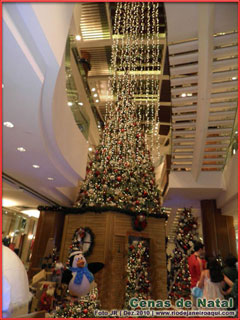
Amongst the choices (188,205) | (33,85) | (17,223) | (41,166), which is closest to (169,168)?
(188,205)

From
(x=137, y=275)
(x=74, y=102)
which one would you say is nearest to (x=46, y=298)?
(x=137, y=275)

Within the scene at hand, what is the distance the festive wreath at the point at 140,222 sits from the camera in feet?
24.7

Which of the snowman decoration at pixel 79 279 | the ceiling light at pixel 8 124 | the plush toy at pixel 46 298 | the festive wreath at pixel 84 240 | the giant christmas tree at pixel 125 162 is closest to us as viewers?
the ceiling light at pixel 8 124

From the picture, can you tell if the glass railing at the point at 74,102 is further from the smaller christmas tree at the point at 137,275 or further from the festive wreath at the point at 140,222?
the smaller christmas tree at the point at 137,275

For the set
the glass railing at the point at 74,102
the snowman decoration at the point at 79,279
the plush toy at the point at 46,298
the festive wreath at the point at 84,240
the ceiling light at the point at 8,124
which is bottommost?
the plush toy at the point at 46,298

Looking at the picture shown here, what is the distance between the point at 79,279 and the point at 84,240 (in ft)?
9.91

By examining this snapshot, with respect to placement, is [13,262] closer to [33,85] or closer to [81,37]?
[33,85]

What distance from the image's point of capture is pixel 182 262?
7.77 metres

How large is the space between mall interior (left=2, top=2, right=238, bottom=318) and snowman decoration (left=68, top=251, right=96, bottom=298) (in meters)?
0.28

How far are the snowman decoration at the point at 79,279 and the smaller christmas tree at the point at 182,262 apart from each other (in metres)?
4.09

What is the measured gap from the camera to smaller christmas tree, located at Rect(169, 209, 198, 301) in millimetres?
7430

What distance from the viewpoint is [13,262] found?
5.00 feet

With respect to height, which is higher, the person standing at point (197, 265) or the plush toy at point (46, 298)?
the person standing at point (197, 265)

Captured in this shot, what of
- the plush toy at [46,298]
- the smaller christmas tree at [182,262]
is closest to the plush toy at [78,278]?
the plush toy at [46,298]
